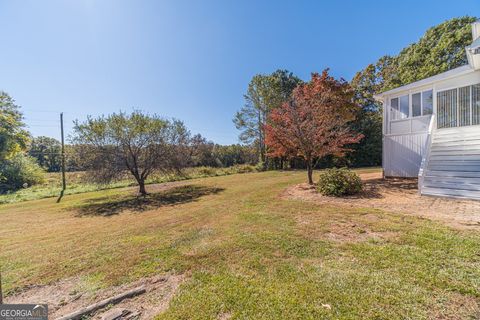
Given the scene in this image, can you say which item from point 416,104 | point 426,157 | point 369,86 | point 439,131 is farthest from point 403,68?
point 426,157

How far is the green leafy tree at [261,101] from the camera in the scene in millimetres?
23531

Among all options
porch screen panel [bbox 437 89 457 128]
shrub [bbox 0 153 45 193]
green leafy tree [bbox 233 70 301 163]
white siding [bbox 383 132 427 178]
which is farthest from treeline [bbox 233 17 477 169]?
shrub [bbox 0 153 45 193]

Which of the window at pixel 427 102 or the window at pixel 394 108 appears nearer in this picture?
the window at pixel 427 102

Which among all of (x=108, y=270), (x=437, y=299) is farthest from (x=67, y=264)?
(x=437, y=299)

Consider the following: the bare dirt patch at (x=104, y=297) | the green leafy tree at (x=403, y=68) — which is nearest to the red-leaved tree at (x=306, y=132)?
the bare dirt patch at (x=104, y=297)

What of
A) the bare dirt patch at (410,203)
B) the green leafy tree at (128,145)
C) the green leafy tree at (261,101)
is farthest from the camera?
the green leafy tree at (261,101)

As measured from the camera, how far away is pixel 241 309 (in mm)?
2141

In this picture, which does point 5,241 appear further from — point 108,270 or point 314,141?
point 314,141

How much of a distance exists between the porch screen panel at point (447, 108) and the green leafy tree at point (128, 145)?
511 inches

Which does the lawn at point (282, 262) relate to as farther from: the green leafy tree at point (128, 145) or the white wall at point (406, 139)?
the white wall at point (406, 139)

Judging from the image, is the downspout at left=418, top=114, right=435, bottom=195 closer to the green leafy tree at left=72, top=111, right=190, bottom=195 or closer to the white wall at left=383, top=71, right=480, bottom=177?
the white wall at left=383, top=71, right=480, bottom=177

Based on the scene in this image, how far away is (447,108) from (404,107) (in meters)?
1.58

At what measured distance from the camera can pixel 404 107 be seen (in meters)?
10.3
